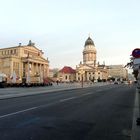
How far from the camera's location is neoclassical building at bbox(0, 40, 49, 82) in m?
149

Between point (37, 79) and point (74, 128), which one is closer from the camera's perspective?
point (74, 128)

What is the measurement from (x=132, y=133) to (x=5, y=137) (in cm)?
384

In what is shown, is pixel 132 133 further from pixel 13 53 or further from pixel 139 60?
pixel 13 53

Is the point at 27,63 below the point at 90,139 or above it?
above

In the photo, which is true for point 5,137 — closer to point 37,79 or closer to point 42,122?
point 42,122

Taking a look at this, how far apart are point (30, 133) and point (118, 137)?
2.50 metres

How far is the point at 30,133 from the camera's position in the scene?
9812mm

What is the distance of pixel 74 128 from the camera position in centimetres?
1115

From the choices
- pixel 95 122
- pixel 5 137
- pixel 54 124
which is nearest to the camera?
pixel 5 137

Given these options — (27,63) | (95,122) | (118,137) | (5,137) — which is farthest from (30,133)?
(27,63)

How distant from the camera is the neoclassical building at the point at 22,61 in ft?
487

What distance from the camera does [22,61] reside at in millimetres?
156750

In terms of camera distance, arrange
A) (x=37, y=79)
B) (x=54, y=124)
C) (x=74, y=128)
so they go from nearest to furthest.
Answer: (x=74, y=128) < (x=54, y=124) < (x=37, y=79)

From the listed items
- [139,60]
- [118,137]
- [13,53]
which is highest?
[13,53]
